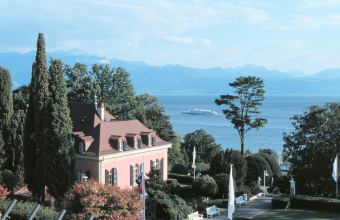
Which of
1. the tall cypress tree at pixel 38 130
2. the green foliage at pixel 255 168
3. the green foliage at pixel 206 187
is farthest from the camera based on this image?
the green foliage at pixel 255 168

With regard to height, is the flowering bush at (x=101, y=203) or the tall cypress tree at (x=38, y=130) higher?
the tall cypress tree at (x=38, y=130)

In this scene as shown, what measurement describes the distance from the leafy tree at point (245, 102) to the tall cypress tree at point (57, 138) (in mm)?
29110

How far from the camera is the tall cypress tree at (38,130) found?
100 ft

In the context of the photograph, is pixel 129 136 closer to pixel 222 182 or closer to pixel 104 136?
pixel 104 136

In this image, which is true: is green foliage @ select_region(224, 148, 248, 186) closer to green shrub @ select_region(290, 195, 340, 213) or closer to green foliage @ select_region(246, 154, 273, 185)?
green foliage @ select_region(246, 154, 273, 185)

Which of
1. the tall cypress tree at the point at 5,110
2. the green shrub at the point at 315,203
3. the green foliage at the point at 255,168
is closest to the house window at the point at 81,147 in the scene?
the tall cypress tree at the point at 5,110

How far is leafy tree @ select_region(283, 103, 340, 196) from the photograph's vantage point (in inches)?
1411

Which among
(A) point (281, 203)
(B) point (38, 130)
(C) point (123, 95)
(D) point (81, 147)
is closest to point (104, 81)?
(C) point (123, 95)

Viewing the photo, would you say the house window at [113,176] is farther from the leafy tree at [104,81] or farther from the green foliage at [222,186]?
the leafy tree at [104,81]

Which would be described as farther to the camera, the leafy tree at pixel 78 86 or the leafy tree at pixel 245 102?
the leafy tree at pixel 245 102

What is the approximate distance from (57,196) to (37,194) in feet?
5.73

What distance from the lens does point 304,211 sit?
31.9 meters

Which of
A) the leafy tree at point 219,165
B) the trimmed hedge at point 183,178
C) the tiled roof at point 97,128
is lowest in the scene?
the trimmed hedge at point 183,178

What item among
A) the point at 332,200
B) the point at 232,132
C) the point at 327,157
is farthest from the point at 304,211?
the point at 232,132
